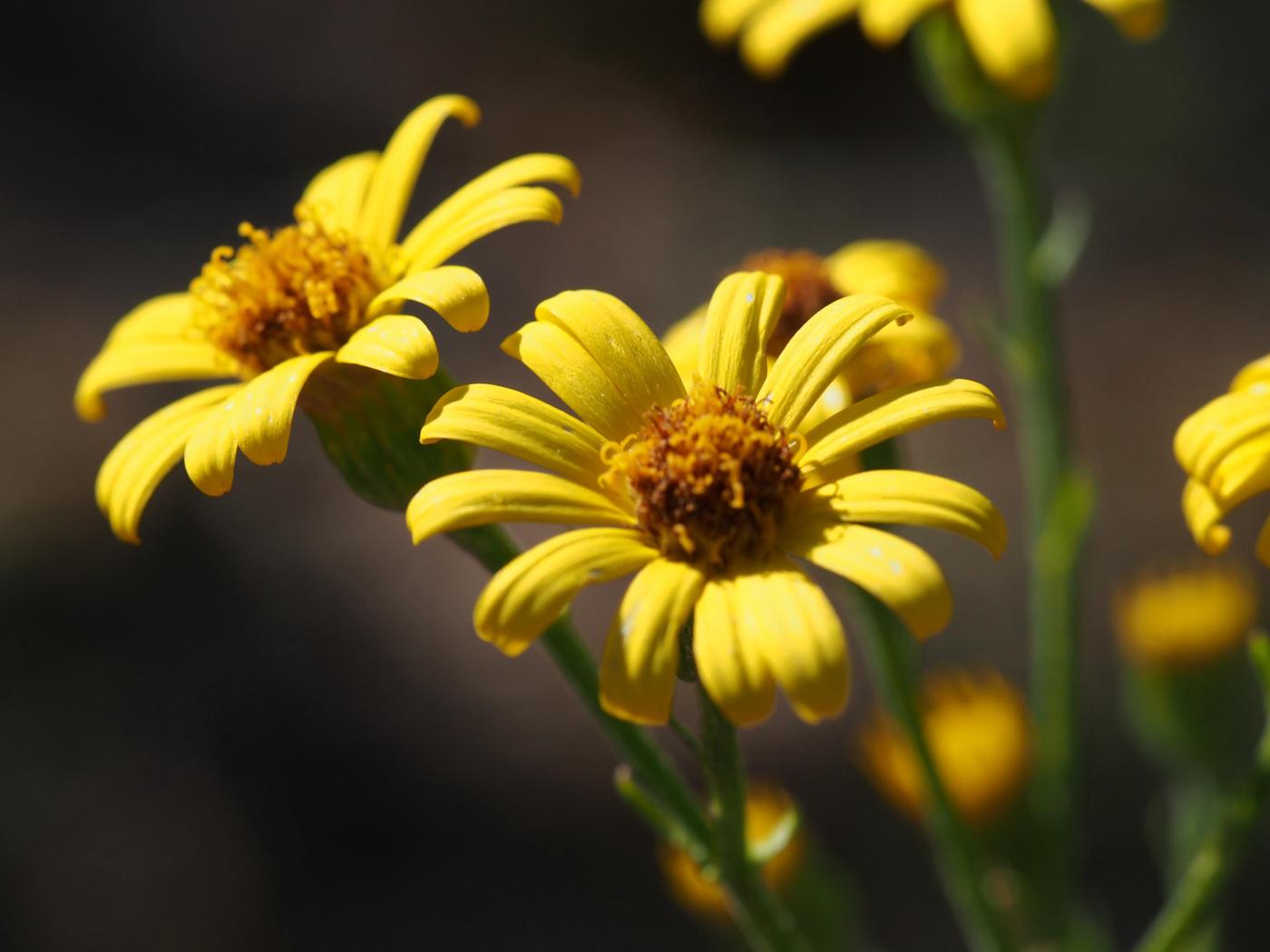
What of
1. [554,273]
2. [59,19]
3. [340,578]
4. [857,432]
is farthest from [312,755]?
[59,19]

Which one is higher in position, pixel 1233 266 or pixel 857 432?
pixel 1233 266

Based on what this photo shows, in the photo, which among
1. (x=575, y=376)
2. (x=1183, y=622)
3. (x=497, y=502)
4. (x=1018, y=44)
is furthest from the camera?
(x=1183, y=622)

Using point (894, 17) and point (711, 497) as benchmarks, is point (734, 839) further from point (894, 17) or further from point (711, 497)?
point (894, 17)

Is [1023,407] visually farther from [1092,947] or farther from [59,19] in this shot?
[59,19]

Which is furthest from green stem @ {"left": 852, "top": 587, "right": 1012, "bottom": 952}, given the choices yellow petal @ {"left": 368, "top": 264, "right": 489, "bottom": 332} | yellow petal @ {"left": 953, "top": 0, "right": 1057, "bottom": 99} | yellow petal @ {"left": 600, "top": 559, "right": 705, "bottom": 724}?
yellow petal @ {"left": 953, "top": 0, "right": 1057, "bottom": 99}

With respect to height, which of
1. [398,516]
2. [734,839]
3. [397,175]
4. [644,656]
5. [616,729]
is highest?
[398,516]

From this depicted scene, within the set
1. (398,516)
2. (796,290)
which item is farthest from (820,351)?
(398,516)

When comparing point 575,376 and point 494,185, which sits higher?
point 494,185
